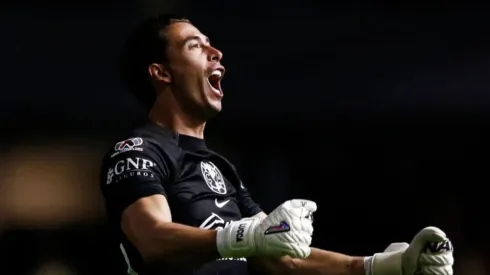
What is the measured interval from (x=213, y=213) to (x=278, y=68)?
99.7 inches

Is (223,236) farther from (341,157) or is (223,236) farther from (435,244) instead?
(341,157)

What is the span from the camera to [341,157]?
456 centimetres

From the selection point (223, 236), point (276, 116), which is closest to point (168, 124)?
point (223, 236)

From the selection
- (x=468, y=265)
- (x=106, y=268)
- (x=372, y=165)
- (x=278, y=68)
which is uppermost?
(x=278, y=68)

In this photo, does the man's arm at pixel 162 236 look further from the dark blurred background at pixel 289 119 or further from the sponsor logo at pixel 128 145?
the dark blurred background at pixel 289 119

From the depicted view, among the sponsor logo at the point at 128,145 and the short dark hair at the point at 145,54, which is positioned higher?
the short dark hair at the point at 145,54

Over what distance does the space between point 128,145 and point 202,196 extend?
20cm

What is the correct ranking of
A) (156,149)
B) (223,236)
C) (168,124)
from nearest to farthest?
(223,236), (156,149), (168,124)

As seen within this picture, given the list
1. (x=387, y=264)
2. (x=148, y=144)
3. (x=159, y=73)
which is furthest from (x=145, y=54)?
(x=387, y=264)

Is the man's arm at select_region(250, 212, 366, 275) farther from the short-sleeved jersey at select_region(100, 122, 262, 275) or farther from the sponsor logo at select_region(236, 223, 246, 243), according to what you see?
the sponsor logo at select_region(236, 223, 246, 243)

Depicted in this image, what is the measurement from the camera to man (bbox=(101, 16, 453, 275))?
1860mm

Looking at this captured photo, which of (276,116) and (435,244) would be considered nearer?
(435,244)

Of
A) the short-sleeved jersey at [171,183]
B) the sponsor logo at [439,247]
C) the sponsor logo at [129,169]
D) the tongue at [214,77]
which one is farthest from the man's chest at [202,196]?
the sponsor logo at [439,247]

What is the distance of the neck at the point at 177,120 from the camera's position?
236cm
